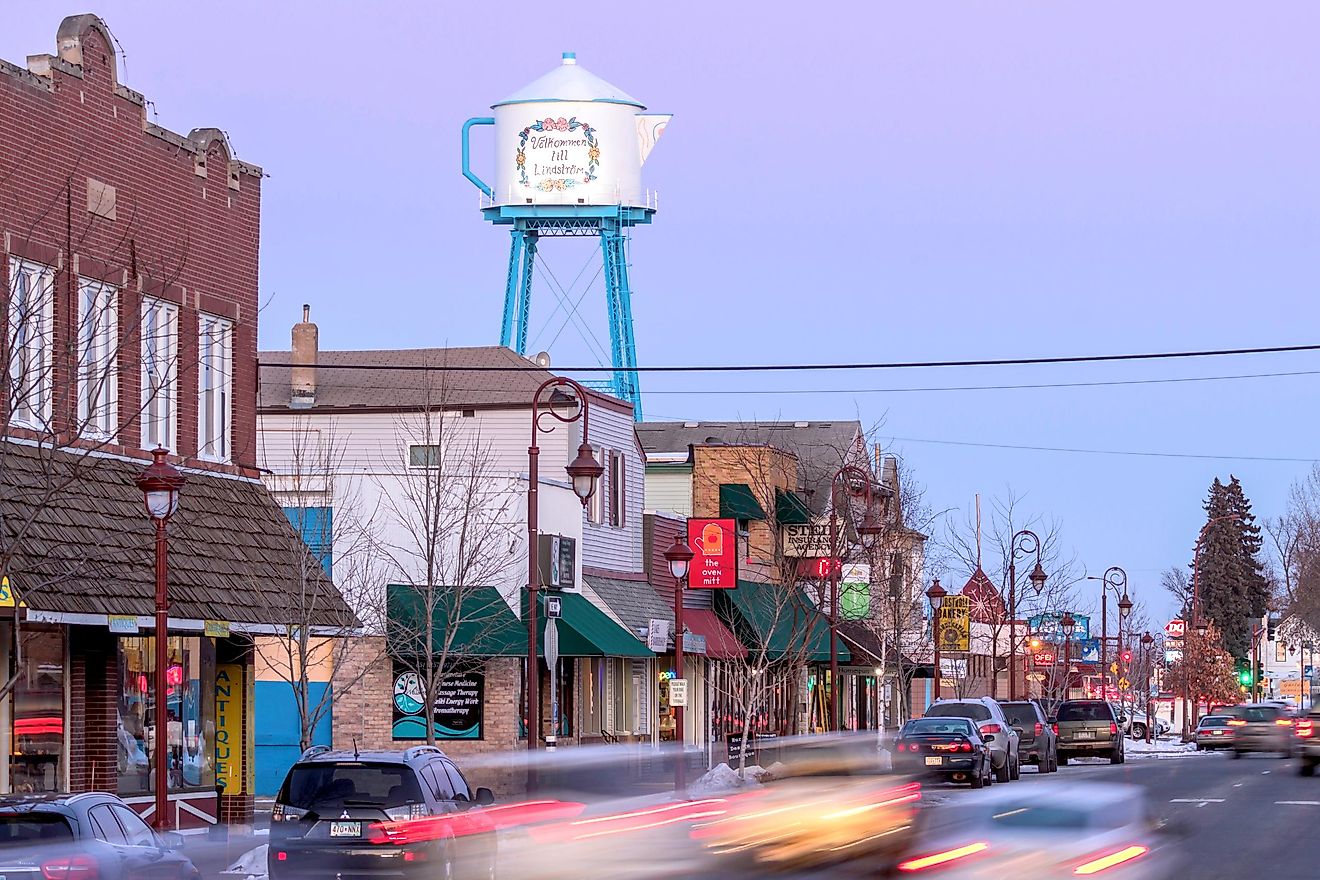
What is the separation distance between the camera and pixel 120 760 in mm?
26422

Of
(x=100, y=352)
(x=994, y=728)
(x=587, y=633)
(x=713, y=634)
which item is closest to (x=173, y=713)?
(x=100, y=352)

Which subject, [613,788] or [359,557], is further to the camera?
[359,557]

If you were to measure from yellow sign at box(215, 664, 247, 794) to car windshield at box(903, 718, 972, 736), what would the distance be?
49.6 feet

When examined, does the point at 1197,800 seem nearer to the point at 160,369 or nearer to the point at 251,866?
the point at 251,866

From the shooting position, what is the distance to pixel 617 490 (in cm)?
4856

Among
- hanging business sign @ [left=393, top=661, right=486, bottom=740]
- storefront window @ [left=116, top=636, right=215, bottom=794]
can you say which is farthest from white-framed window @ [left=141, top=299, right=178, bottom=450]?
hanging business sign @ [left=393, top=661, right=486, bottom=740]

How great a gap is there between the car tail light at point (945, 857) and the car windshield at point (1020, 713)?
104 feet

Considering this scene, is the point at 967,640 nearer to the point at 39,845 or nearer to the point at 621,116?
the point at 621,116

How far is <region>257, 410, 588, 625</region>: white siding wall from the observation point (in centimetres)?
4153

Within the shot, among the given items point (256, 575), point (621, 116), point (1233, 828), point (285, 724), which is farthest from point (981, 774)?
point (621, 116)

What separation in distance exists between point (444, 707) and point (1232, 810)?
16.2 m

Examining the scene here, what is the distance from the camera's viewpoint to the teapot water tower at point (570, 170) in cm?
7031

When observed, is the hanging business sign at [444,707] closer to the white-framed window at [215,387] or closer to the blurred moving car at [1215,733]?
the white-framed window at [215,387]

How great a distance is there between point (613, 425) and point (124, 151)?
2309cm
